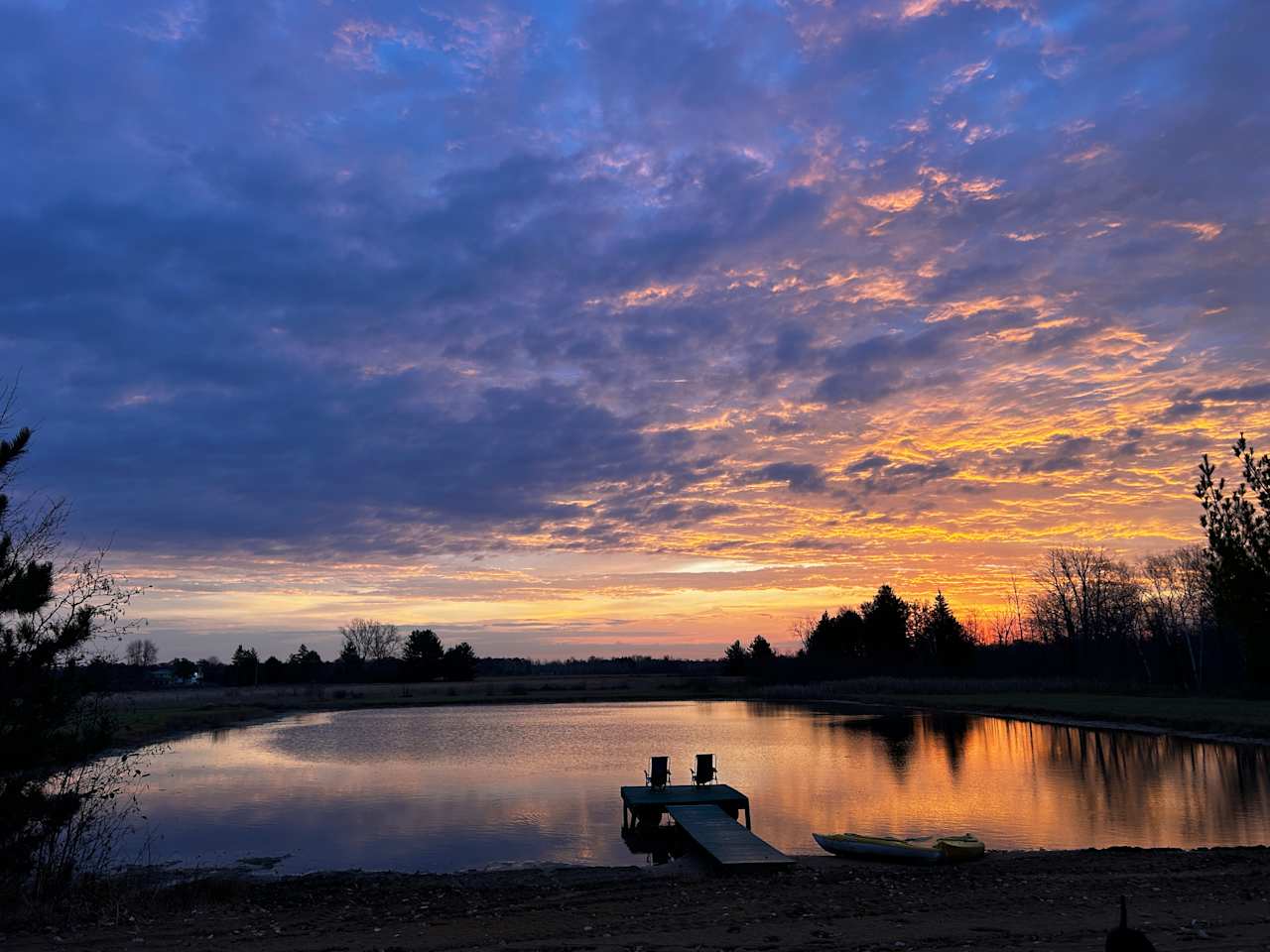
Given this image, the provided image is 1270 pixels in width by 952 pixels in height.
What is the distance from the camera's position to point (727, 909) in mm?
12133

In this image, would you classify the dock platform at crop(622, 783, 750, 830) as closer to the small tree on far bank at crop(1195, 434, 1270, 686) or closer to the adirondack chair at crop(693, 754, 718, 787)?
the adirondack chair at crop(693, 754, 718, 787)

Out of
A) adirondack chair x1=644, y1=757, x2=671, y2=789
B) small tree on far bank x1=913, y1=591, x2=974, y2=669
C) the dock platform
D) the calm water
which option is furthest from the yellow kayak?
small tree on far bank x1=913, y1=591, x2=974, y2=669

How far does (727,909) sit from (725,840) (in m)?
6.51

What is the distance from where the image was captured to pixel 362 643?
468ft

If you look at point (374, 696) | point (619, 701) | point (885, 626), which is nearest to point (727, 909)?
point (619, 701)

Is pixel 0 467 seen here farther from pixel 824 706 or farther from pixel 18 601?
pixel 824 706

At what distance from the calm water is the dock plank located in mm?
1430

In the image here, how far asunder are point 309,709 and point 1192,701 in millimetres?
67511

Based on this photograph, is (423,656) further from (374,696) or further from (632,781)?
(632,781)

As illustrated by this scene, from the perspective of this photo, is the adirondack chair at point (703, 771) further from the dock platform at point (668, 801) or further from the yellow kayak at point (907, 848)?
the yellow kayak at point (907, 848)

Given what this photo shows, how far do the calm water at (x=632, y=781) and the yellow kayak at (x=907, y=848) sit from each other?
1.95 m

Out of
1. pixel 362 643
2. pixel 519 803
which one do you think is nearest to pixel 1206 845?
pixel 519 803

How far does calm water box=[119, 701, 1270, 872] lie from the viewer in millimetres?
21016

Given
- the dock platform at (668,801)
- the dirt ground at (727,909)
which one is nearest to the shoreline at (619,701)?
the dirt ground at (727,909)
